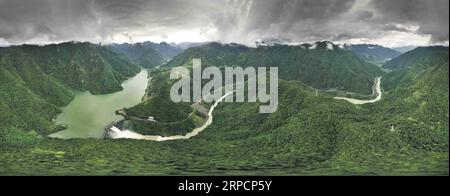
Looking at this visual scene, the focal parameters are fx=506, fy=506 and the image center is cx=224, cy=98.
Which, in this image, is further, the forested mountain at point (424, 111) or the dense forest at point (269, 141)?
the forested mountain at point (424, 111)

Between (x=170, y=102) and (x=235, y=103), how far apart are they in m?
26.3

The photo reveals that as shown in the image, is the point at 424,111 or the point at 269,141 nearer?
the point at 269,141

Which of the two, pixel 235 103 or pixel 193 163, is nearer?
pixel 193 163

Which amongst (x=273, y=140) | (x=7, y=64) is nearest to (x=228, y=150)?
(x=273, y=140)

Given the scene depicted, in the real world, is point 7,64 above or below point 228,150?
above

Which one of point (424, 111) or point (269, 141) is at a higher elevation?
point (424, 111)

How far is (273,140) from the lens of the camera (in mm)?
137250

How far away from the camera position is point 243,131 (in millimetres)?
152875

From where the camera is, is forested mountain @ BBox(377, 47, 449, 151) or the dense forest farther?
forested mountain @ BBox(377, 47, 449, 151)
